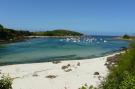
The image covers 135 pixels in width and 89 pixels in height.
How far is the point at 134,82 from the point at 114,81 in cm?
295

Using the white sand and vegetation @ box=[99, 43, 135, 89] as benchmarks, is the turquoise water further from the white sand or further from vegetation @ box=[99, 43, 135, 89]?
vegetation @ box=[99, 43, 135, 89]

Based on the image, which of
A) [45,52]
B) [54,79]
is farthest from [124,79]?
[45,52]

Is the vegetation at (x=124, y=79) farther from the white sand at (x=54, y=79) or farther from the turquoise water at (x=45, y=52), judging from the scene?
the turquoise water at (x=45, y=52)

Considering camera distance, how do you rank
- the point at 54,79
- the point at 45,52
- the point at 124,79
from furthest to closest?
the point at 45,52
the point at 54,79
the point at 124,79

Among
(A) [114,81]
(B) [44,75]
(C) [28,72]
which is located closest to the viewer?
(A) [114,81]

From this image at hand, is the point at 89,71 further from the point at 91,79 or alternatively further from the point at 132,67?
the point at 132,67

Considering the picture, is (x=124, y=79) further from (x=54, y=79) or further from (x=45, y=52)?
(x=45, y=52)

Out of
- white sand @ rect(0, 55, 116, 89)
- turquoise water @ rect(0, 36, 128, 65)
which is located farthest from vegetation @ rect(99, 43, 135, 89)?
turquoise water @ rect(0, 36, 128, 65)

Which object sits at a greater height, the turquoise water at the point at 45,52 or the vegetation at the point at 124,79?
the vegetation at the point at 124,79

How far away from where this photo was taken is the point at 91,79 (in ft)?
110

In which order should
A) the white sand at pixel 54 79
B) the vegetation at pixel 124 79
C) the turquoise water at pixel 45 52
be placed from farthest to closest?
the turquoise water at pixel 45 52, the white sand at pixel 54 79, the vegetation at pixel 124 79

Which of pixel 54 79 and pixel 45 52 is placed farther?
pixel 45 52

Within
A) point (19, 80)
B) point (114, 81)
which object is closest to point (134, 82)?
point (114, 81)

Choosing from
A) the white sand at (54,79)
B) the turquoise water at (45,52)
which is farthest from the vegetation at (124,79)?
the turquoise water at (45,52)
